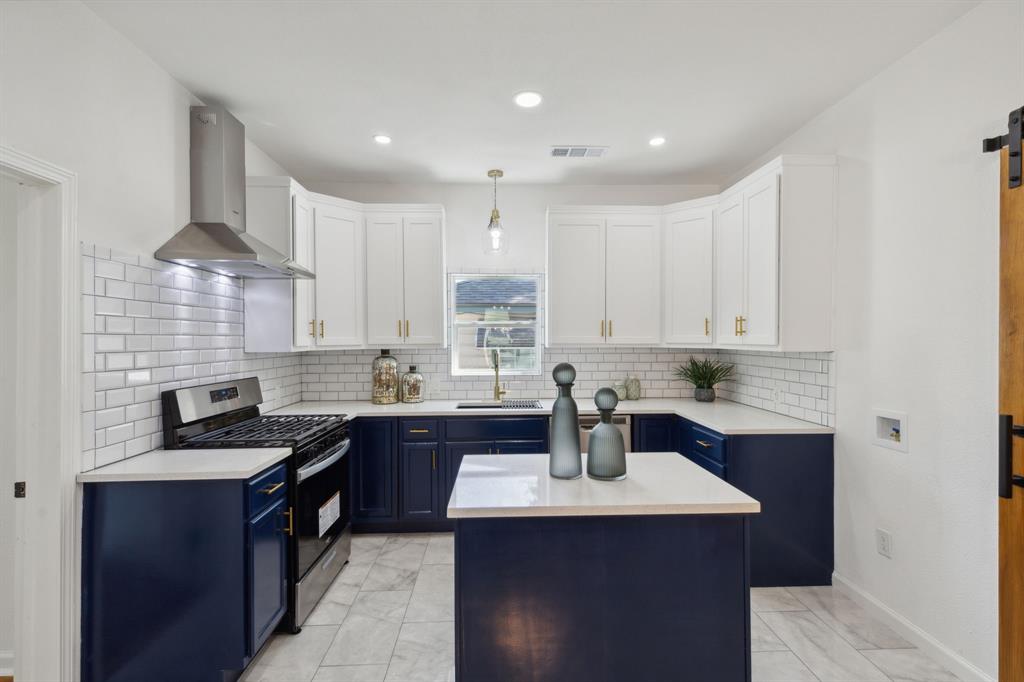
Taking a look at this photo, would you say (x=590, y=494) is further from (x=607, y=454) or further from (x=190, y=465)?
(x=190, y=465)

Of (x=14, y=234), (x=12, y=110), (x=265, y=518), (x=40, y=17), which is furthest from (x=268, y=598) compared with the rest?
(x=40, y=17)

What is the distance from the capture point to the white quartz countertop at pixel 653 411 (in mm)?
2971

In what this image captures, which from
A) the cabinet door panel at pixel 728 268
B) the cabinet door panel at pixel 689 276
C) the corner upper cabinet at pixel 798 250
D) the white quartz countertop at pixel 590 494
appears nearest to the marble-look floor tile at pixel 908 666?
the white quartz countertop at pixel 590 494

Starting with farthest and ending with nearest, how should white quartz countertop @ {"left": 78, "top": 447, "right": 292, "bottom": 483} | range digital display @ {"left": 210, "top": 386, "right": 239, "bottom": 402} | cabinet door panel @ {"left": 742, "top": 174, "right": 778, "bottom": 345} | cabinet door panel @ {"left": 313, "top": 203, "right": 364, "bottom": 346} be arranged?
1. cabinet door panel @ {"left": 313, "top": 203, "right": 364, "bottom": 346}
2. cabinet door panel @ {"left": 742, "top": 174, "right": 778, "bottom": 345}
3. range digital display @ {"left": 210, "top": 386, "right": 239, "bottom": 402}
4. white quartz countertop @ {"left": 78, "top": 447, "right": 292, "bottom": 483}

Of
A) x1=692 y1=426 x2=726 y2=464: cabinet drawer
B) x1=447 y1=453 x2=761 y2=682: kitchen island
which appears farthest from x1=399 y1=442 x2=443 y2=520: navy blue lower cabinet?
x1=447 y1=453 x2=761 y2=682: kitchen island

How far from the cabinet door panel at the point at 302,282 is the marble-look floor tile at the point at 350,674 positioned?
6.51 feet

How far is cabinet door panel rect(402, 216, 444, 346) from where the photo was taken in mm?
3943

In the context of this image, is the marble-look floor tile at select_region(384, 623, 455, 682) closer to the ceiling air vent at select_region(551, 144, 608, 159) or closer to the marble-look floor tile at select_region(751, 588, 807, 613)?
the marble-look floor tile at select_region(751, 588, 807, 613)

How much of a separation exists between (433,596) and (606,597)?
154 cm

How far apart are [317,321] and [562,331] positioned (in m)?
1.91

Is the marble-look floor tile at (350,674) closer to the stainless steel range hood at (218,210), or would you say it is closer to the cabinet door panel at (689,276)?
the stainless steel range hood at (218,210)

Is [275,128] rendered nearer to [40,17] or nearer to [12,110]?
[40,17]

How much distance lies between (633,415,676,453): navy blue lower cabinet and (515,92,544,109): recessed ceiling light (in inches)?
92.3

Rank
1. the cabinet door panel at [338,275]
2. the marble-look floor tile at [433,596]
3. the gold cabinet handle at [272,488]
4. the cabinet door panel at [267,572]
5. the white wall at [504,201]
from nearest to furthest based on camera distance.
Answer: the cabinet door panel at [267,572], the gold cabinet handle at [272,488], the marble-look floor tile at [433,596], the cabinet door panel at [338,275], the white wall at [504,201]
